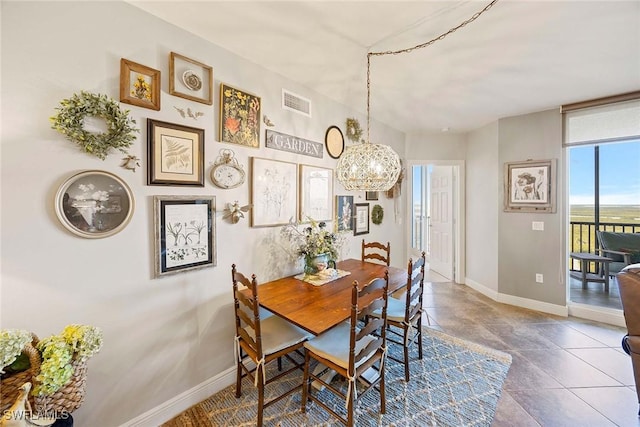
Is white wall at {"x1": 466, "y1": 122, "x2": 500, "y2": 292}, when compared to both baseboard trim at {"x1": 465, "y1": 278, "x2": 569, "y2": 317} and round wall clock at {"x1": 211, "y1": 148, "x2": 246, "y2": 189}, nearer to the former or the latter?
baseboard trim at {"x1": 465, "y1": 278, "x2": 569, "y2": 317}

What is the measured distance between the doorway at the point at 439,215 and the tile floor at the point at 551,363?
106 cm

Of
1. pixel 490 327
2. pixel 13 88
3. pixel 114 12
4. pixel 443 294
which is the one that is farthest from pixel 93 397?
pixel 443 294

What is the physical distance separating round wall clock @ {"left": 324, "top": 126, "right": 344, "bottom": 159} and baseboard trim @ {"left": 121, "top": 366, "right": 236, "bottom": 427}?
2329 mm

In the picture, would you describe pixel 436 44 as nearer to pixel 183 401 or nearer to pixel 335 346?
pixel 335 346

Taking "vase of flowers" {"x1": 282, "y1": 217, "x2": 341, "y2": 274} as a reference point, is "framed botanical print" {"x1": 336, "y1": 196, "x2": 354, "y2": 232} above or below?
above

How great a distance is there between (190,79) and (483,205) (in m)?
4.20

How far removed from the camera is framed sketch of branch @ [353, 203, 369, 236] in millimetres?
3346

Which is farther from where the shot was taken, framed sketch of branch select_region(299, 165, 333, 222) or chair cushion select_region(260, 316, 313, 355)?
framed sketch of branch select_region(299, 165, 333, 222)

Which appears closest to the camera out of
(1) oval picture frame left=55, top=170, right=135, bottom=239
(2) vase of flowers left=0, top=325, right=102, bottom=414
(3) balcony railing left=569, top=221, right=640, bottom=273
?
(2) vase of flowers left=0, top=325, right=102, bottom=414

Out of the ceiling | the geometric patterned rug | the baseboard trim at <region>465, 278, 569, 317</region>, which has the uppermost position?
the ceiling

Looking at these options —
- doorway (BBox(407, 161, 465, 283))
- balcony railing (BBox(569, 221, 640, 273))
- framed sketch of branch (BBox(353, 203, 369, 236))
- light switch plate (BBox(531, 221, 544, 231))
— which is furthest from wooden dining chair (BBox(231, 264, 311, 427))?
balcony railing (BBox(569, 221, 640, 273))

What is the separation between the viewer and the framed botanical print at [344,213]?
10.0 ft

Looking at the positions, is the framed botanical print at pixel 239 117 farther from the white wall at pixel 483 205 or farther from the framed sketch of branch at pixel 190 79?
the white wall at pixel 483 205

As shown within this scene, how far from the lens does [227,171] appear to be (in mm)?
1957
